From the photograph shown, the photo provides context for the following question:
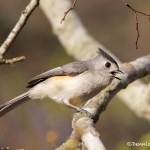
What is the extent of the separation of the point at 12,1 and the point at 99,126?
300 centimetres

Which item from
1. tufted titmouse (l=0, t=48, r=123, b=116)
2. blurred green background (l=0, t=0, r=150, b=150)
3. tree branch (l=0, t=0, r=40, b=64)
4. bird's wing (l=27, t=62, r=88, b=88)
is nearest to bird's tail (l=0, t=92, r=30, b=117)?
tufted titmouse (l=0, t=48, r=123, b=116)

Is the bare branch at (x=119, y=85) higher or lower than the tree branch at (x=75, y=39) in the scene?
lower

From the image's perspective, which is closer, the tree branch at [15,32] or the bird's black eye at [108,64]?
the tree branch at [15,32]

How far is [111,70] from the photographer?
4879 mm

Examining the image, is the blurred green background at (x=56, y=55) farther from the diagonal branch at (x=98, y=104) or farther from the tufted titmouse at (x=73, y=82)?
the diagonal branch at (x=98, y=104)

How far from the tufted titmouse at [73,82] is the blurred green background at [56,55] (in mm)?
699

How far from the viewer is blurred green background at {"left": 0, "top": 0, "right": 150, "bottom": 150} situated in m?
6.24

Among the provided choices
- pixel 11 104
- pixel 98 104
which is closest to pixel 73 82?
pixel 11 104

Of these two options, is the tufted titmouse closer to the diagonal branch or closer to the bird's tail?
the bird's tail

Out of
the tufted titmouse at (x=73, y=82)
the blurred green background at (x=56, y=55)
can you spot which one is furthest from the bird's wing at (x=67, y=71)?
the blurred green background at (x=56, y=55)

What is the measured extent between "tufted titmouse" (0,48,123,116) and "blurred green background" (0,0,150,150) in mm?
699

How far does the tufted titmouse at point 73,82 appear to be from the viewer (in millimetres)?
4688

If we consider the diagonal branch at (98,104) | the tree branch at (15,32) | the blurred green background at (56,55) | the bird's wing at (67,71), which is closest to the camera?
the diagonal branch at (98,104)

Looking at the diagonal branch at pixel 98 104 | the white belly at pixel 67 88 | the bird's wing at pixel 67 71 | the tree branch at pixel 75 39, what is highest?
the tree branch at pixel 75 39
